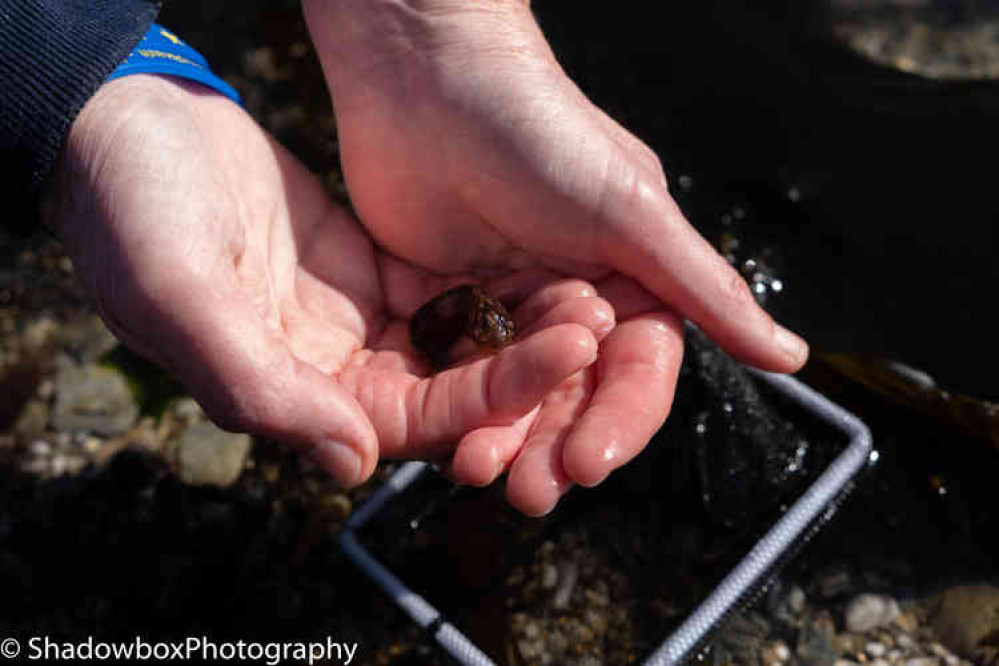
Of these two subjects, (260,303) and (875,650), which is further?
(875,650)

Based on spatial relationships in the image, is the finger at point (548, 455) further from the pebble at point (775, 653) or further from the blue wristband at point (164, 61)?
the blue wristband at point (164, 61)

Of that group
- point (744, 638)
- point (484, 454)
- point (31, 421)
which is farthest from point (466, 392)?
point (31, 421)

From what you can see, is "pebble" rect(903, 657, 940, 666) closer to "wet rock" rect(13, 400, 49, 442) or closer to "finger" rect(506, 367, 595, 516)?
"finger" rect(506, 367, 595, 516)

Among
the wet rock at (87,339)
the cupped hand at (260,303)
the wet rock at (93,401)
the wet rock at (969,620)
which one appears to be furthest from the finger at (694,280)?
the wet rock at (87,339)

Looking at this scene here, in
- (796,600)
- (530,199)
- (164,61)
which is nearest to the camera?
(530,199)

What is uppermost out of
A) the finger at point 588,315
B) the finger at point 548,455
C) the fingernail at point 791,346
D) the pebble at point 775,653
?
the finger at point 588,315

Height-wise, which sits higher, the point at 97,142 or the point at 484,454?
the point at 97,142

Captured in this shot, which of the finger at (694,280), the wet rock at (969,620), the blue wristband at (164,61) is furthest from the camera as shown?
the wet rock at (969,620)

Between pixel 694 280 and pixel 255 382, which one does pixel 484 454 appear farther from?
pixel 694 280
